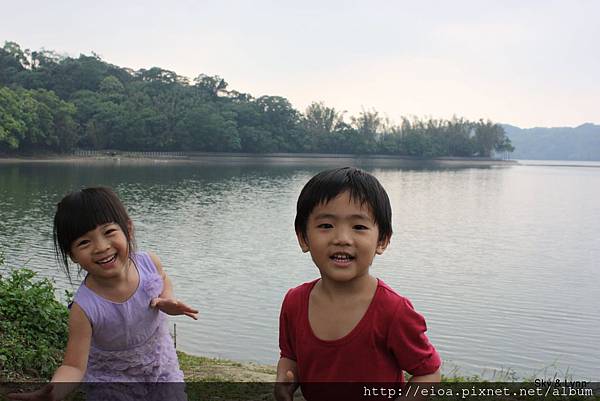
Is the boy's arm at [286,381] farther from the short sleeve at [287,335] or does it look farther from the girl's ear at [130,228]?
the girl's ear at [130,228]

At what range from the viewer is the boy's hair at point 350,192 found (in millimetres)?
1632

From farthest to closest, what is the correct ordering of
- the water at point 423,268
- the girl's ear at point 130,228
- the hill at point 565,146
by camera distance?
1. the hill at point 565,146
2. the water at point 423,268
3. the girl's ear at point 130,228

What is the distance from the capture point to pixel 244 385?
446 centimetres

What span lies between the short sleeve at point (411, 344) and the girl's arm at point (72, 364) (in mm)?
941

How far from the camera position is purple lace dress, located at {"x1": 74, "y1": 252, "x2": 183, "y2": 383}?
1.95 m

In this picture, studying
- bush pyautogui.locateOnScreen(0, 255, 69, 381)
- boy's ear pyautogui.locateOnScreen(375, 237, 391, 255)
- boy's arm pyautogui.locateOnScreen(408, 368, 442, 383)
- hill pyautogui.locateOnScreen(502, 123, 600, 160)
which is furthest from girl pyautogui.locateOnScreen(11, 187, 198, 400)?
hill pyautogui.locateOnScreen(502, 123, 600, 160)

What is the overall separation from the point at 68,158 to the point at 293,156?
30042 millimetres

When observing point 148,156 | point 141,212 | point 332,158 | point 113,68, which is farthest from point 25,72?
point 141,212

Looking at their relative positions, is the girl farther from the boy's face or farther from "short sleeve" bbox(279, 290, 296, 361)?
the boy's face

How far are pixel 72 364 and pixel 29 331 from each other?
9.68 feet

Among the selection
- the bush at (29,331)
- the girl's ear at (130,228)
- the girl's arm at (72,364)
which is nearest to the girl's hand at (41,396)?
the girl's arm at (72,364)

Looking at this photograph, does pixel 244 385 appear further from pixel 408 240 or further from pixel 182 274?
pixel 408 240

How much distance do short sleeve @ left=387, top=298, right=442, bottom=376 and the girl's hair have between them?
0.95 m

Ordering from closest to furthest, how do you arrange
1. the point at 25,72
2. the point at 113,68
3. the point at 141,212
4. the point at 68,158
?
the point at 141,212 < the point at 68,158 < the point at 25,72 < the point at 113,68
